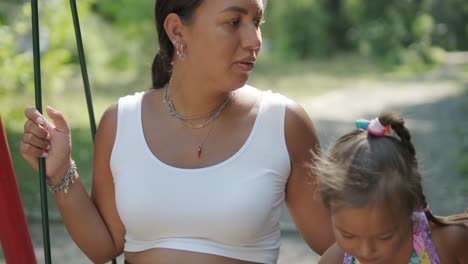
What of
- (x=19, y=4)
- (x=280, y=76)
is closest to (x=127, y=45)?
(x=280, y=76)

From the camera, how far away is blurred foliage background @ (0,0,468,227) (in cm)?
884

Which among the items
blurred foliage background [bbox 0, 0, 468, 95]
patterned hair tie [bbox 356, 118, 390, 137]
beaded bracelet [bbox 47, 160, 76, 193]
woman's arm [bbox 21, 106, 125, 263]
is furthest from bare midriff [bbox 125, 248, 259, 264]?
blurred foliage background [bbox 0, 0, 468, 95]

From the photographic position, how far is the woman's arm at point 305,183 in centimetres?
287

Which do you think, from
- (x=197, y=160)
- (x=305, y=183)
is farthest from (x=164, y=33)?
(x=305, y=183)

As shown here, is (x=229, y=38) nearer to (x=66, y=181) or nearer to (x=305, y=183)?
(x=305, y=183)

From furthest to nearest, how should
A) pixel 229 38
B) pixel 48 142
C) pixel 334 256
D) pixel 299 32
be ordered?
pixel 299 32
pixel 48 142
pixel 229 38
pixel 334 256

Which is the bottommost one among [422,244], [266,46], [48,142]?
[266,46]

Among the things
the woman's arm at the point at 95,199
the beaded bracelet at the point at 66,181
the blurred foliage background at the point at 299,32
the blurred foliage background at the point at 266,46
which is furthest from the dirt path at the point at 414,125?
the beaded bracelet at the point at 66,181

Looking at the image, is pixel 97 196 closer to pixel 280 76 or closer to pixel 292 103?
pixel 292 103

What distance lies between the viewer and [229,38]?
2.78 meters

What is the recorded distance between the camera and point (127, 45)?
1561 centimetres

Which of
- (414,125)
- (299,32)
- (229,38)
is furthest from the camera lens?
(299,32)

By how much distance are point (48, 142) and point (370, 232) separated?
119cm

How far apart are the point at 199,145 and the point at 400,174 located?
89 centimetres
